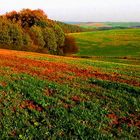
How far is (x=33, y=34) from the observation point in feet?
340

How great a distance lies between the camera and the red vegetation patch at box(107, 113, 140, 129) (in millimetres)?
16608

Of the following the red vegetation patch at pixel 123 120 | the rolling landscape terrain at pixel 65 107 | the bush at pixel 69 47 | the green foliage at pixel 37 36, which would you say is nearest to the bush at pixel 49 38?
the green foliage at pixel 37 36

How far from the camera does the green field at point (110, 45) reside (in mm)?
114731

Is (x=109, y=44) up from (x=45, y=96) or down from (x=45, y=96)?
down

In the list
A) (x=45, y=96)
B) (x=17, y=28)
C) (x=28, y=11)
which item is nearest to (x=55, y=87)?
(x=45, y=96)

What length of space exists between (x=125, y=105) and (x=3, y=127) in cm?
758

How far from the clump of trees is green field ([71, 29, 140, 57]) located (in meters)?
9.16

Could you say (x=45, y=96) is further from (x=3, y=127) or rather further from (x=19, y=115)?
(x=3, y=127)

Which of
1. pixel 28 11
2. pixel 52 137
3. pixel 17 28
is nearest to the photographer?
pixel 52 137

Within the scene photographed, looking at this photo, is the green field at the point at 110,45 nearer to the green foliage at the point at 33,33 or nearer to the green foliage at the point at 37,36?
the green foliage at the point at 33,33

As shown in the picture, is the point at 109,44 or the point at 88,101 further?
the point at 109,44

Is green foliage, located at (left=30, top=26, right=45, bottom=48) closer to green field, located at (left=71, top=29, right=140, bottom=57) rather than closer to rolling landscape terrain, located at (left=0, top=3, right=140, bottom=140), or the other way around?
green field, located at (left=71, top=29, right=140, bottom=57)

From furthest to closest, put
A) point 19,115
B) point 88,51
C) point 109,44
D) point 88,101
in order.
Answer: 1. point 109,44
2. point 88,51
3. point 88,101
4. point 19,115

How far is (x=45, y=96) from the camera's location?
19312mm
